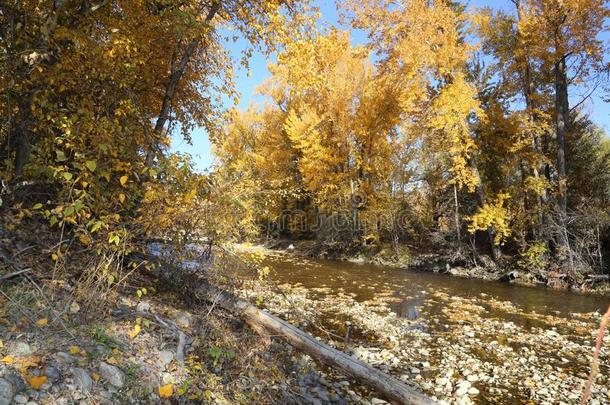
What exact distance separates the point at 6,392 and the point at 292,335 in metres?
3.00

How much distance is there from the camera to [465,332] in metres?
7.56

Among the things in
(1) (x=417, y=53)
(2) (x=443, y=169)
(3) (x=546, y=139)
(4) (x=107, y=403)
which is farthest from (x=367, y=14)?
(4) (x=107, y=403)

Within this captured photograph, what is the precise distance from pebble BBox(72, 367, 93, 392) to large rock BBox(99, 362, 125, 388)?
136 mm

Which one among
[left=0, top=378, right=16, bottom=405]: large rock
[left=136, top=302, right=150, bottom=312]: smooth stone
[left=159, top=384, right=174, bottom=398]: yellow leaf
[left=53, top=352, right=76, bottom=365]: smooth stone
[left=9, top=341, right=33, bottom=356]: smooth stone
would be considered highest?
[left=136, top=302, right=150, bottom=312]: smooth stone

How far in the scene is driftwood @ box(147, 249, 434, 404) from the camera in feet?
13.4

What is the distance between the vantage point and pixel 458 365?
19.1ft

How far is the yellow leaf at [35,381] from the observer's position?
286cm

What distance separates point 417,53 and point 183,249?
1436 cm

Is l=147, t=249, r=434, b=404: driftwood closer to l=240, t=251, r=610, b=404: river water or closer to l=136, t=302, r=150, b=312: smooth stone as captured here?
l=240, t=251, r=610, b=404: river water

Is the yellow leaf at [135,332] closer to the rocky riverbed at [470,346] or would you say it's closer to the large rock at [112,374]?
the large rock at [112,374]

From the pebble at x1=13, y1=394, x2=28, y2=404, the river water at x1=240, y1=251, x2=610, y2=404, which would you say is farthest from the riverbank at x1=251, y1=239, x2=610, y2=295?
the pebble at x1=13, y1=394, x2=28, y2=404

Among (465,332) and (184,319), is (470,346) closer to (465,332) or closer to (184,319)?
(465,332)

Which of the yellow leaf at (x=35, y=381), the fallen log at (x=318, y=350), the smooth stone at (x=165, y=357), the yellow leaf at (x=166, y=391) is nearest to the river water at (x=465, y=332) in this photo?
the fallen log at (x=318, y=350)

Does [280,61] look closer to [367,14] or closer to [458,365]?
[458,365]
